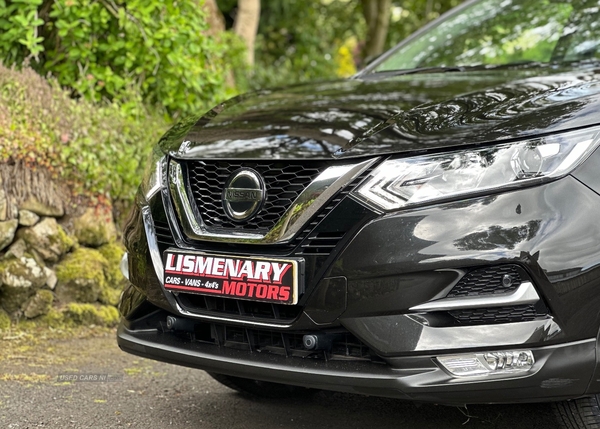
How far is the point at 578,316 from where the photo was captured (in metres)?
2.27

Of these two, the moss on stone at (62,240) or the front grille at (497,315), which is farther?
the moss on stone at (62,240)

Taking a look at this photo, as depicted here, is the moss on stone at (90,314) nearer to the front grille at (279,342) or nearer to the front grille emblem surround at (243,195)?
the front grille at (279,342)

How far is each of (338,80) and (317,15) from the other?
9.28 metres

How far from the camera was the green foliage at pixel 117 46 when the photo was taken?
5.10 meters

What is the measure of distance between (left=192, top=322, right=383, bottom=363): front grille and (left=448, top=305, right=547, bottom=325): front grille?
28 cm

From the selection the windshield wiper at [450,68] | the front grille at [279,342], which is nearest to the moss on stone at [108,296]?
the windshield wiper at [450,68]

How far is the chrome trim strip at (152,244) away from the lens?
2.75m

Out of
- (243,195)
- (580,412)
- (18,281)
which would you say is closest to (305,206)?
(243,195)

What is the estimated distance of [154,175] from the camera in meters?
2.94

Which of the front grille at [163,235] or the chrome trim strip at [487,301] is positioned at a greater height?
the front grille at [163,235]

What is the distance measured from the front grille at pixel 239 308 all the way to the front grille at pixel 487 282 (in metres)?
0.48

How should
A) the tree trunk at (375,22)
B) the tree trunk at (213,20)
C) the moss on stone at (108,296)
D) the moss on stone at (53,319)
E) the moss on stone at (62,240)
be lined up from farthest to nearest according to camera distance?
the tree trunk at (375,22)
the tree trunk at (213,20)
the moss on stone at (108,296)
the moss on stone at (62,240)
the moss on stone at (53,319)

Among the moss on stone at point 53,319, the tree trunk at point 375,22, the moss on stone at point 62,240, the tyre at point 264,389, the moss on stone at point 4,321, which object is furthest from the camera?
the tree trunk at point 375,22

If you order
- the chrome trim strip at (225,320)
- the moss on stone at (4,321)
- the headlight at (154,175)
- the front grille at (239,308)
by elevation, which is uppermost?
the headlight at (154,175)
